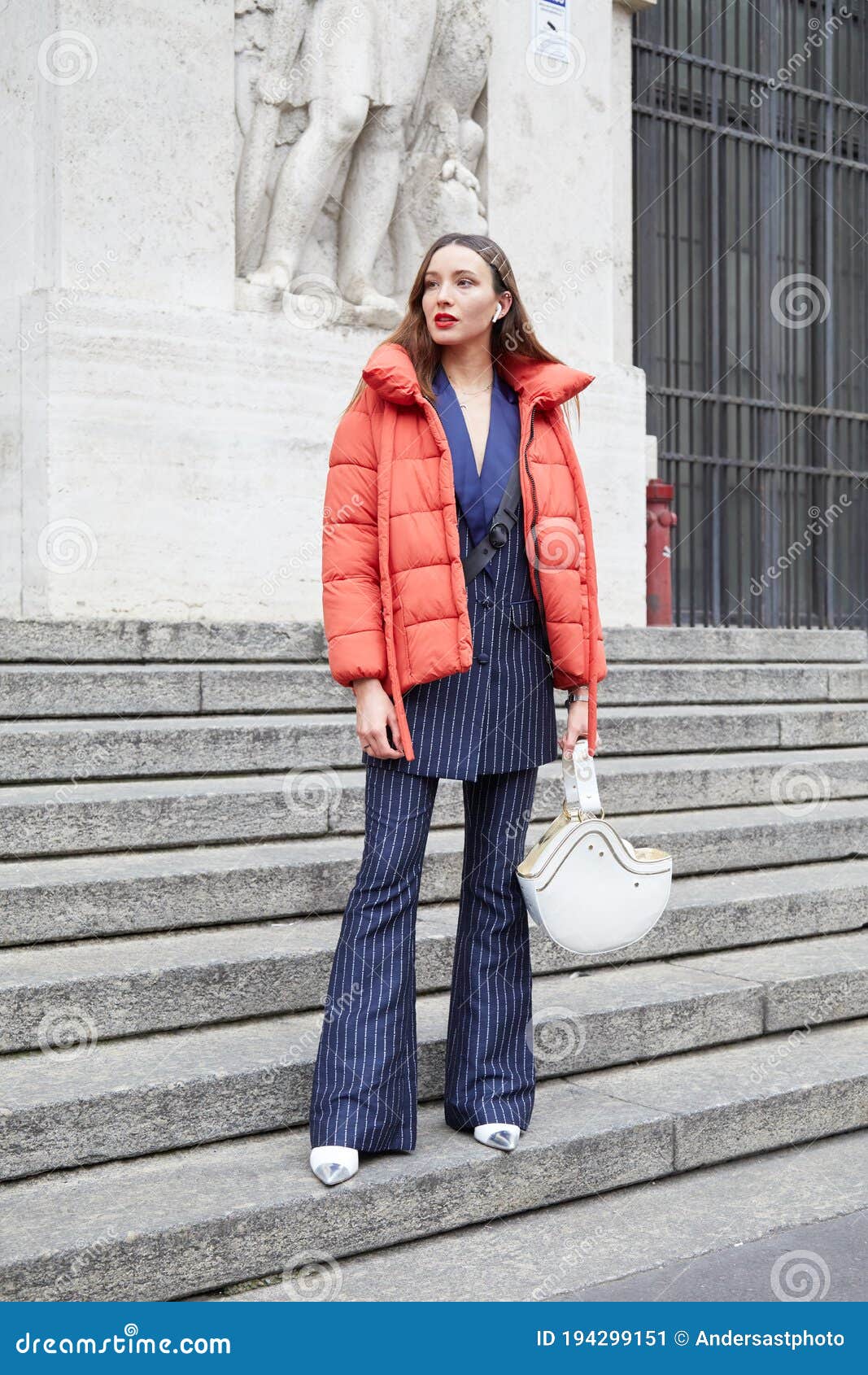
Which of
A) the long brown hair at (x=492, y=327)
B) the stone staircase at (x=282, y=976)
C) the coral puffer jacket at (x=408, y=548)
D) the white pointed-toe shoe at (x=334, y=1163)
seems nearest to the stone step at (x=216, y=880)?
the stone staircase at (x=282, y=976)

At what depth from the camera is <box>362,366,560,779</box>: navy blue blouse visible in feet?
10.6

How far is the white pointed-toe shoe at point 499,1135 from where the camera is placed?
3391 millimetres

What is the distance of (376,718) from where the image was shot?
10.4 feet

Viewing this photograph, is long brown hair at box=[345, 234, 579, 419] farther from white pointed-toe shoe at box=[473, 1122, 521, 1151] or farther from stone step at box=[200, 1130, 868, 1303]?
stone step at box=[200, 1130, 868, 1303]

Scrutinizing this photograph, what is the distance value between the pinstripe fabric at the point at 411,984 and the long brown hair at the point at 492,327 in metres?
0.91

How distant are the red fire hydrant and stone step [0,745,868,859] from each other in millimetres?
2873

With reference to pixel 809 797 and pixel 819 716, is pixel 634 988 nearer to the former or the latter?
pixel 809 797

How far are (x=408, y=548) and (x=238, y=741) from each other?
200cm

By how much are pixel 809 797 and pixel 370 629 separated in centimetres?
341

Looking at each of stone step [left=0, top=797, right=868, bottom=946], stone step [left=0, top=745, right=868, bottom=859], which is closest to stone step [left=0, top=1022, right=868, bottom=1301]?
stone step [left=0, top=797, right=868, bottom=946]

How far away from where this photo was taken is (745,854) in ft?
17.6
